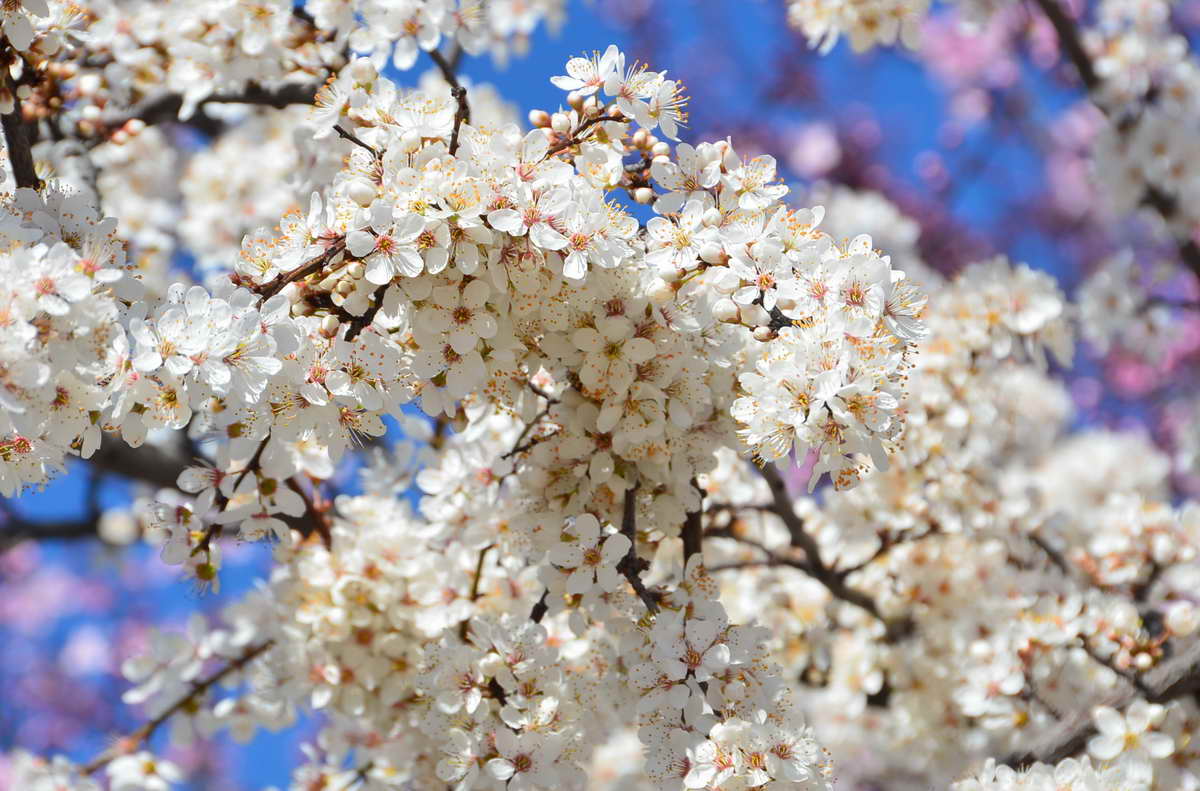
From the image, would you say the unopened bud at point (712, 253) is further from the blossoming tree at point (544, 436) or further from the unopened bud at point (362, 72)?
the unopened bud at point (362, 72)

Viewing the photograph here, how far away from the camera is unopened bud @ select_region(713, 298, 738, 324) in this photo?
1.90m

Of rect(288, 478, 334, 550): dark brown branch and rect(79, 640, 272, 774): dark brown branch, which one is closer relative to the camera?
rect(288, 478, 334, 550): dark brown branch

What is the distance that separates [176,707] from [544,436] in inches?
61.3

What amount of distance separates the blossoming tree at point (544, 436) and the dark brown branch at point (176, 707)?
0.01m

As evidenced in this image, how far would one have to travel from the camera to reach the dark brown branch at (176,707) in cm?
302

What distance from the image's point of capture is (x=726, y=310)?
1.90 metres

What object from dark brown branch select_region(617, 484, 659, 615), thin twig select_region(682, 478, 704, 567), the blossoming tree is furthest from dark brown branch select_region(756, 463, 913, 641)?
dark brown branch select_region(617, 484, 659, 615)

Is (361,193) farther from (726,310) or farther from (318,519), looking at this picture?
(318,519)

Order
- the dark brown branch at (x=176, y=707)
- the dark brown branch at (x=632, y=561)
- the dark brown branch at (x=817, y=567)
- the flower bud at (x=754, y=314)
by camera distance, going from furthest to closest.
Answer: the dark brown branch at (x=176, y=707)
the dark brown branch at (x=817, y=567)
the dark brown branch at (x=632, y=561)
the flower bud at (x=754, y=314)

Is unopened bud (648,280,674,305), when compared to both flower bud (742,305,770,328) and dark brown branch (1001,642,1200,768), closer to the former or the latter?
flower bud (742,305,770,328)

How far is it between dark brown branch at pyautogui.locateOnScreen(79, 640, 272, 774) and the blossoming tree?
0.01m

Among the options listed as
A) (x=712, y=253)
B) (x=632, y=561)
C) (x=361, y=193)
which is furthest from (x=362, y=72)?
(x=632, y=561)

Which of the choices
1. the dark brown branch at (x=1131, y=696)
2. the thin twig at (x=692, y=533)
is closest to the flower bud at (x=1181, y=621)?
the dark brown branch at (x=1131, y=696)

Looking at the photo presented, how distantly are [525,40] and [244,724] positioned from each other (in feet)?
8.02
